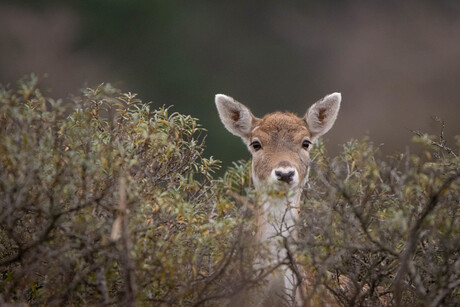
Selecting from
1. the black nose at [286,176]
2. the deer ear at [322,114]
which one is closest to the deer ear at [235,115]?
the deer ear at [322,114]

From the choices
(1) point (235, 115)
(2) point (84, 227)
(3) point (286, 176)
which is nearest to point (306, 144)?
(1) point (235, 115)

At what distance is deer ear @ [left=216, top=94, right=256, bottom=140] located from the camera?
23.1 feet

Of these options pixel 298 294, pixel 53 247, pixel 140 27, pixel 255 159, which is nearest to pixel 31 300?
pixel 53 247

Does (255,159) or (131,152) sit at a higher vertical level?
(255,159)

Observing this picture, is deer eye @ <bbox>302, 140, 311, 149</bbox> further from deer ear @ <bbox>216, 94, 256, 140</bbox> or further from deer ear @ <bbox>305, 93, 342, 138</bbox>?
deer ear @ <bbox>216, 94, 256, 140</bbox>

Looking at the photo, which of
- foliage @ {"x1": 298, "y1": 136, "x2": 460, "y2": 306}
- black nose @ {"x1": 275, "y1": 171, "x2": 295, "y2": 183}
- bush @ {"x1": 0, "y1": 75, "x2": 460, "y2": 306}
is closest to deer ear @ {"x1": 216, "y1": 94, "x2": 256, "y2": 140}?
black nose @ {"x1": 275, "y1": 171, "x2": 295, "y2": 183}

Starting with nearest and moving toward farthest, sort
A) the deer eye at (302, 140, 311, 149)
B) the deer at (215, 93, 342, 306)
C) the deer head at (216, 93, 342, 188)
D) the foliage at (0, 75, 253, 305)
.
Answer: the foliage at (0, 75, 253, 305)
the deer at (215, 93, 342, 306)
the deer head at (216, 93, 342, 188)
the deer eye at (302, 140, 311, 149)

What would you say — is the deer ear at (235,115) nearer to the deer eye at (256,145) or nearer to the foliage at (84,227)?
the deer eye at (256,145)

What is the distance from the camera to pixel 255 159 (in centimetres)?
658

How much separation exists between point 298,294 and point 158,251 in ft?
4.32

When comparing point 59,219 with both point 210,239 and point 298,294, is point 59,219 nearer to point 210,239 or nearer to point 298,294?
point 210,239

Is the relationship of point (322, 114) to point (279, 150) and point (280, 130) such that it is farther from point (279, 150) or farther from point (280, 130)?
point (279, 150)

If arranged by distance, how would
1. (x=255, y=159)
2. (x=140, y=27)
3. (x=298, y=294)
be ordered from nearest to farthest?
(x=298, y=294) < (x=255, y=159) < (x=140, y=27)

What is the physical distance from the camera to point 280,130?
6.73 m
